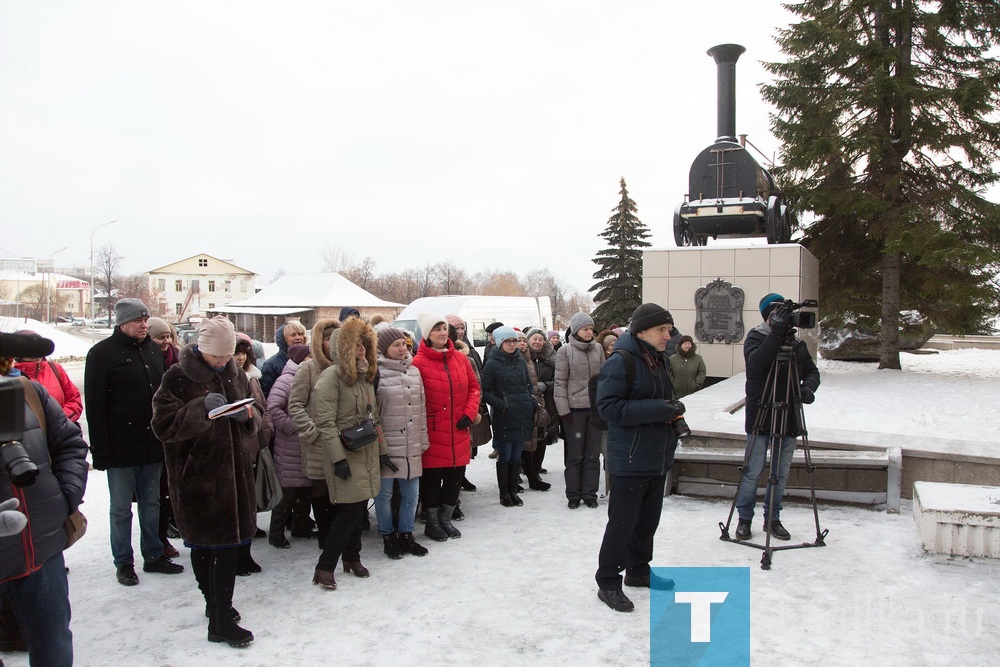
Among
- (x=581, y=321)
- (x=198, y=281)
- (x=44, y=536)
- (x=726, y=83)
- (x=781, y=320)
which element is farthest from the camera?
(x=198, y=281)

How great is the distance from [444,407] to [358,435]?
1.10m

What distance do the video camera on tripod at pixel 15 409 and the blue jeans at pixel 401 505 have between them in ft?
9.31

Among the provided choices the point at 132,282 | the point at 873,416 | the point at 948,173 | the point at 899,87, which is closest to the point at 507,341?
the point at 873,416

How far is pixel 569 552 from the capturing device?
5.06 meters

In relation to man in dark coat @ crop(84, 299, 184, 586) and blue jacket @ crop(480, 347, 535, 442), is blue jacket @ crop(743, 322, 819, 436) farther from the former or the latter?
man in dark coat @ crop(84, 299, 184, 586)

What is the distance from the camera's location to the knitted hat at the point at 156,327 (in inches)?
211

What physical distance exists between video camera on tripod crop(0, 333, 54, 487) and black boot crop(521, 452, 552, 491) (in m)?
5.14

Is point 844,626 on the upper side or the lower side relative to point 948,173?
lower

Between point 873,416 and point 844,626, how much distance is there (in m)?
5.29

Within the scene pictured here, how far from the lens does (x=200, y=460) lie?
3.69 m

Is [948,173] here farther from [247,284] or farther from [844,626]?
[247,284]

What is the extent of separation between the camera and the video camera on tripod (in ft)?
6.34

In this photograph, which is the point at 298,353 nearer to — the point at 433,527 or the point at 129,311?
the point at 129,311

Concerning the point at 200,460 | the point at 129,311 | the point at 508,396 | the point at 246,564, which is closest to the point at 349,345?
the point at 200,460
